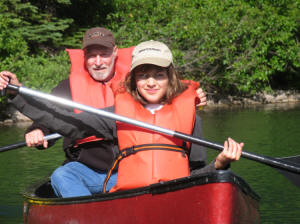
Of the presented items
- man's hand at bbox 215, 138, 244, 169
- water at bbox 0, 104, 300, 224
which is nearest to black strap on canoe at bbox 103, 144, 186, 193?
man's hand at bbox 215, 138, 244, 169

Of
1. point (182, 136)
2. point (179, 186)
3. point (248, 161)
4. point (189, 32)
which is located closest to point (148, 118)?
point (182, 136)

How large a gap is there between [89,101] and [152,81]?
1.08 m

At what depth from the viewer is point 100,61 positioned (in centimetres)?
434

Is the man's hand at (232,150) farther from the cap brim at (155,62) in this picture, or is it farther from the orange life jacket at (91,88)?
the orange life jacket at (91,88)

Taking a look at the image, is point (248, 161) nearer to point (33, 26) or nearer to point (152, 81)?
point (152, 81)

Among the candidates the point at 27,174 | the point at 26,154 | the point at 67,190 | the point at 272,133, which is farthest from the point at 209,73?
the point at 67,190

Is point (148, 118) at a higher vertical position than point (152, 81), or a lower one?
lower

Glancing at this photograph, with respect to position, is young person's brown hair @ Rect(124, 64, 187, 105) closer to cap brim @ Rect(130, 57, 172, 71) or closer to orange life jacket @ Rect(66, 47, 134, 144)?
cap brim @ Rect(130, 57, 172, 71)

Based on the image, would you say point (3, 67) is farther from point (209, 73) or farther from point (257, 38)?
point (257, 38)

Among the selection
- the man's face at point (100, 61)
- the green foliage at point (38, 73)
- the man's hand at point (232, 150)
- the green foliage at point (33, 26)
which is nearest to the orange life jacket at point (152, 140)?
the man's hand at point (232, 150)

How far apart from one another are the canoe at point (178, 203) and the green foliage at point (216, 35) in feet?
44.0

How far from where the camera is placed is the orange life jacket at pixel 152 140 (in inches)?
137

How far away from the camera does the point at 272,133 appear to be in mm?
10828

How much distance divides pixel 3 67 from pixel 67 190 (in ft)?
33.2
